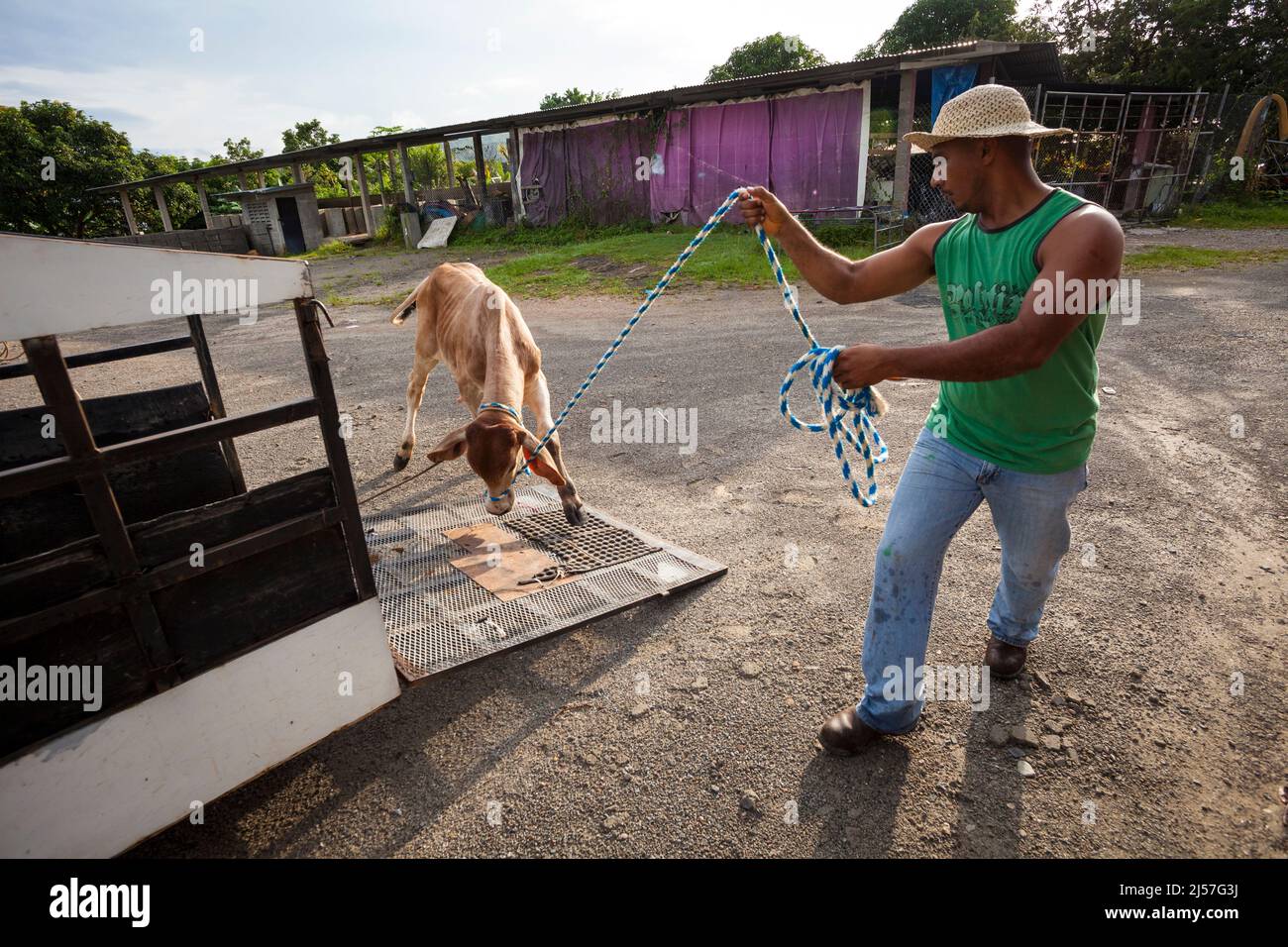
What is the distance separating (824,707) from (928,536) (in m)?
0.95

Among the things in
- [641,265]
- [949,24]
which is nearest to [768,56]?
[949,24]

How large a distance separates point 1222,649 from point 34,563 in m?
4.55

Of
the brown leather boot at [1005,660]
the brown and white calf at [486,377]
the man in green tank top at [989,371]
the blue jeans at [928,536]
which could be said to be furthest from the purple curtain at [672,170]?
the blue jeans at [928,536]

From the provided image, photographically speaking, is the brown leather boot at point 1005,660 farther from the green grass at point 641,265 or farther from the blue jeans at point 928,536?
the green grass at point 641,265

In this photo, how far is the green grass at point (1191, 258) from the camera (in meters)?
12.1

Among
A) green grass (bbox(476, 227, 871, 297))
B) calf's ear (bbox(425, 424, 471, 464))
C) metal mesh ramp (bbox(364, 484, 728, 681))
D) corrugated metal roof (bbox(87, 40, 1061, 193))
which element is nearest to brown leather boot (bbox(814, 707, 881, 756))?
metal mesh ramp (bbox(364, 484, 728, 681))

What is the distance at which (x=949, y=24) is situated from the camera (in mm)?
34688

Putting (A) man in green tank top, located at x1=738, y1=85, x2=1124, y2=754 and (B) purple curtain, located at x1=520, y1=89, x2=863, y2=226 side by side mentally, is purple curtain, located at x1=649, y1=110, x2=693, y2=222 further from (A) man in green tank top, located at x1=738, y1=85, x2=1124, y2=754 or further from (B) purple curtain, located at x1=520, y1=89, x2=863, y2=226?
(A) man in green tank top, located at x1=738, y1=85, x2=1124, y2=754

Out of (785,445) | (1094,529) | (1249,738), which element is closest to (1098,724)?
(1249,738)

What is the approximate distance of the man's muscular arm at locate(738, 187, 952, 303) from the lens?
283cm

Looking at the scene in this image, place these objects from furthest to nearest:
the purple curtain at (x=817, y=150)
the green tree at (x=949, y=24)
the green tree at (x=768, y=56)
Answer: the green tree at (x=768, y=56)
the green tree at (x=949, y=24)
the purple curtain at (x=817, y=150)

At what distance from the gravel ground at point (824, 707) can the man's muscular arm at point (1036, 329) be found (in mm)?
1511

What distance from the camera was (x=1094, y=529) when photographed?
167 inches
